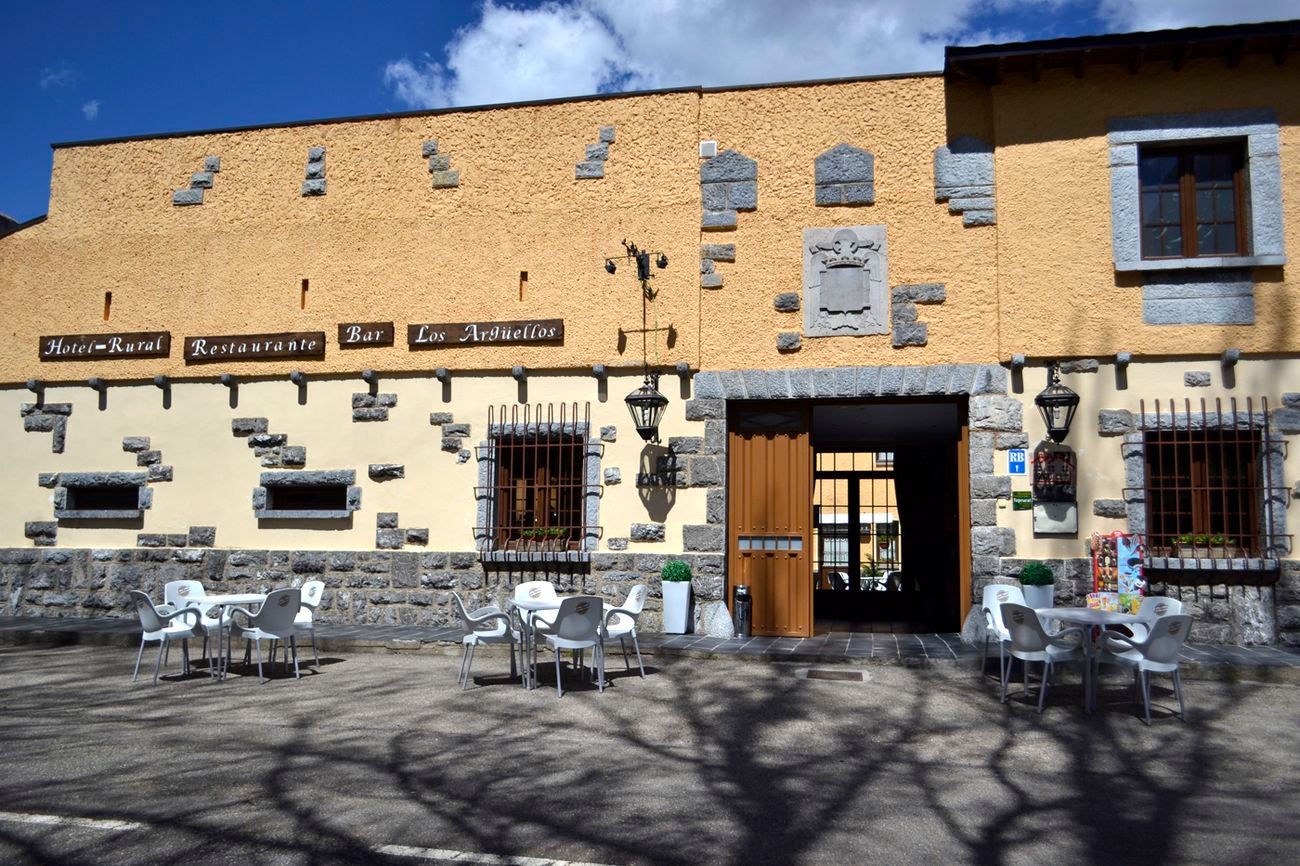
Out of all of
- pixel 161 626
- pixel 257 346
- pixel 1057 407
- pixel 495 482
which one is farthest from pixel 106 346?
pixel 1057 407

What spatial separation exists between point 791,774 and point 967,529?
5002 millimetres

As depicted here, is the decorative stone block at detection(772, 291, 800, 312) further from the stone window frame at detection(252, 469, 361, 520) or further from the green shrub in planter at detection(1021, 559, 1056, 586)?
the stone window frame at detection(252, 469, 361, 520)

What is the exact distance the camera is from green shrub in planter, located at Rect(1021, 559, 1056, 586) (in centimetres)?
850

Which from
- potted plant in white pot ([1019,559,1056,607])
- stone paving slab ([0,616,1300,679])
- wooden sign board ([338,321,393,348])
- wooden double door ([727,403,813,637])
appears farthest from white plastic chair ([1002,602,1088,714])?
wooden sign board ([338,321,393,348])

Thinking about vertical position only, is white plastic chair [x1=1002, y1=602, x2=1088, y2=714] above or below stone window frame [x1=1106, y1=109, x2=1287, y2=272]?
below

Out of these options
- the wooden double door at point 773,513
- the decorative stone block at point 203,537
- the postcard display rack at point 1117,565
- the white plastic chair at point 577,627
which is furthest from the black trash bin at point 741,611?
the decorative stone block at point 203,537

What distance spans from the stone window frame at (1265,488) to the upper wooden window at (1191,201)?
1.43 m

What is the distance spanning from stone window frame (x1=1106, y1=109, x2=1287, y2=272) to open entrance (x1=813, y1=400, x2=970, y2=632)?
79.3 inches

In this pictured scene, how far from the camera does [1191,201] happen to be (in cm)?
902

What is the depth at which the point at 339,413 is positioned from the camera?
33.8ft

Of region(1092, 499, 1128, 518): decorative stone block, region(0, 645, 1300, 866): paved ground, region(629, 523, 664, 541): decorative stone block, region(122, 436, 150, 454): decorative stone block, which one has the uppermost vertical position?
region(122, 436, 150, 454): decorative stone block

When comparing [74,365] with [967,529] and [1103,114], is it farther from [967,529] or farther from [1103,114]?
[1103,114]

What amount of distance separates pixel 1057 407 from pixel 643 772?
5430 mm

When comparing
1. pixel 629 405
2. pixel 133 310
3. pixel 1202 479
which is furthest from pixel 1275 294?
pixel 133 310
